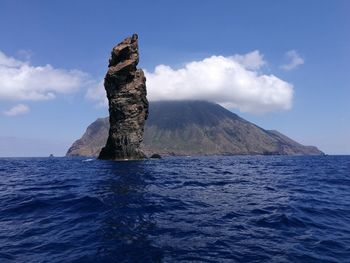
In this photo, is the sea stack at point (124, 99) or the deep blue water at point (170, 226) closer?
the deep blue water at point (170, 226)

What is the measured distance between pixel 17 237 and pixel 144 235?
4.56m

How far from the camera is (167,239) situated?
12.3 m

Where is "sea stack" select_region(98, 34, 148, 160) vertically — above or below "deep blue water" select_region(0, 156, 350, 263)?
above

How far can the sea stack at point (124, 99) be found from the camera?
97.0m

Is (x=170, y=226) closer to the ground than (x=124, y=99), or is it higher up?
closer to the ground

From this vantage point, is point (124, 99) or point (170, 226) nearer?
point (170, 226)

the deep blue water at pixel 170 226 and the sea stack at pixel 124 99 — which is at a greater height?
the sea stack at pixel 124 99

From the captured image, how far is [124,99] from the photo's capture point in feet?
325

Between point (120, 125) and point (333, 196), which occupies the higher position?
point (120, 125)

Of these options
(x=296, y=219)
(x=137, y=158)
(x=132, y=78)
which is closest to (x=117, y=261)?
(x=296, y=219)

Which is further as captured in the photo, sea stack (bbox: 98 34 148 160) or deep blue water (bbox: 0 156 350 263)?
sea stack (bbox: 98 34 148 160)

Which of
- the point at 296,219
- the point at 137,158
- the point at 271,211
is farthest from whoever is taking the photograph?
the point at 137,158

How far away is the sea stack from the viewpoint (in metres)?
97.0

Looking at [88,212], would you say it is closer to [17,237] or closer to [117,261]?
[17,237]
